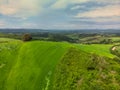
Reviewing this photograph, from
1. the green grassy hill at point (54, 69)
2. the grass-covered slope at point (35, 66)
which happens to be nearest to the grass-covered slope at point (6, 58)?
the green grassy hill at point (54, 69)

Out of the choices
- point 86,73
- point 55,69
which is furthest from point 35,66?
point 86,73

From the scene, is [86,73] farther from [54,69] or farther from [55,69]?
[54,69]

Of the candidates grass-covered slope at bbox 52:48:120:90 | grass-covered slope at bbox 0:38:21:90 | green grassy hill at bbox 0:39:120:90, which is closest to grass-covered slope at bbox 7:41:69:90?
green grassy hill at bbox 0:39:120:90

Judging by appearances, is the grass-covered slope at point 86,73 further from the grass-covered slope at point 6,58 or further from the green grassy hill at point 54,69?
the grass-covered slope at point 6,58

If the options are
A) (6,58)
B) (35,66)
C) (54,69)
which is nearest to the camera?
(54,69)

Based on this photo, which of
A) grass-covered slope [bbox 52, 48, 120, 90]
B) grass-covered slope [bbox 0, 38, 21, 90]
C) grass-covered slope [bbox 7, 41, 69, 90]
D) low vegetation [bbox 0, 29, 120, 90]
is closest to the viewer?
grass-covered slope [bbox 52, 48, 120, 90]

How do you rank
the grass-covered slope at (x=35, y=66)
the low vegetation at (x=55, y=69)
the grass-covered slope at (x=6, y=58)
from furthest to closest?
1. the grass-covered slope at (x=6, y=58)
2. the grass-covered slope at (x=35, y=66)
3. the low vegetation at (x=55, y=69)

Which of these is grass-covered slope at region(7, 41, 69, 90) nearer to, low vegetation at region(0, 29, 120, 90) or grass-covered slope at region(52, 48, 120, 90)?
low vegetation at region(0, 29, 120, 90)

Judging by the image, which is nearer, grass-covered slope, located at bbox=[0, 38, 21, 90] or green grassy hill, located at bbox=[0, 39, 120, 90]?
→ green grassy hill, located at bbox=[0, 39, 120, 90]

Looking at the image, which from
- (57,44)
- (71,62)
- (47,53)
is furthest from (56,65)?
(57,44)
